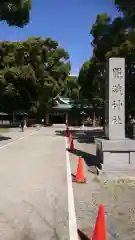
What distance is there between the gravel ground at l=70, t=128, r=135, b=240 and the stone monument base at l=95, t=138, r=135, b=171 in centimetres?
28

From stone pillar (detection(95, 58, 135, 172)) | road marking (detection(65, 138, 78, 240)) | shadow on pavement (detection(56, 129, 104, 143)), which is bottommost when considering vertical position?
road marking (detection(65, 138, 78, 240))

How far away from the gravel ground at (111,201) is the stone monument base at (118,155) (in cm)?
28

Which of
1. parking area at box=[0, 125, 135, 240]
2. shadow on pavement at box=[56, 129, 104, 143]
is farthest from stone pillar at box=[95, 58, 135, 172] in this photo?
shadow on pavement at box=[56, 129, 104, 143]

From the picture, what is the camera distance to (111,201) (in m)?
8.73

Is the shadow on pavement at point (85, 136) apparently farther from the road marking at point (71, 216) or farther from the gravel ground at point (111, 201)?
the road marking at point (71, 216)

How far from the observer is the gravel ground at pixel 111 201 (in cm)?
660

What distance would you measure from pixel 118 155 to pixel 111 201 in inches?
172

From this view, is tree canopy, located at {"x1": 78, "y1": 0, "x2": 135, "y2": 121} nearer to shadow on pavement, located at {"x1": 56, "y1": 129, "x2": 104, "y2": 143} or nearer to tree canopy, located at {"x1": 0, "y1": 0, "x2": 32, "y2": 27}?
shadow on pavement, located at {"x1": 56, "y1": 129, "x2": 104, "y2": 143}

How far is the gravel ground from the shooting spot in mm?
6596

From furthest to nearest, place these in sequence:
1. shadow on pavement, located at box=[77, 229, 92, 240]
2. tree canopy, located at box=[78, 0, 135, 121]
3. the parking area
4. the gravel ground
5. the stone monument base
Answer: tree canopy, located at box=[78, 0, 135, 121], the stone monument base, the gravel ground, the parking area, shadow on pavement, located at box=[77, 229, 92, 240]

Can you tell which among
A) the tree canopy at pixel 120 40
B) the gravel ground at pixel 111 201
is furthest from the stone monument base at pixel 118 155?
the tree canopy at pixel 120 40

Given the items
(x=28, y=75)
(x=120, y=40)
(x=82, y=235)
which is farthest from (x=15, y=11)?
(x=28, y=75)

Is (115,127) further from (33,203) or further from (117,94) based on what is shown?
(33,203)

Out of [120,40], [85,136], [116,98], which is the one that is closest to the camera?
[116,98]
